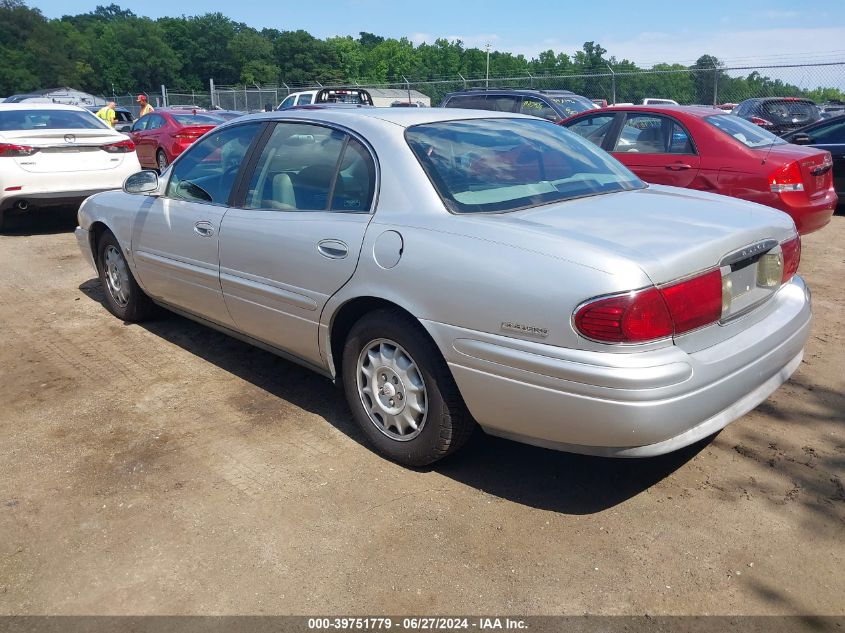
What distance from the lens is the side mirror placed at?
4.75 m

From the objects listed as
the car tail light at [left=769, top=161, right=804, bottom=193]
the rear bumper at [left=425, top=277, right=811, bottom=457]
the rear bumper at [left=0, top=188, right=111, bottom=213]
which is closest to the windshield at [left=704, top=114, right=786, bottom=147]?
the car tail light at [left=769, top=161, right=804, bottom=193]

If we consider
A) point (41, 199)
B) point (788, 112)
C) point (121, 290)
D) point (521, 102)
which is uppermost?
point (521, 102)

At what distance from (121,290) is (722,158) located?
545cm

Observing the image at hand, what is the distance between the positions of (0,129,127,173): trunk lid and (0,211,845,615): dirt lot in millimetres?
5027

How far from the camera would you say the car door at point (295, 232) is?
137 inches

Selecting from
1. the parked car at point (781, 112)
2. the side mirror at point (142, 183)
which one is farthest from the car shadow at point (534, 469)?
the parked car at point (781, 112)

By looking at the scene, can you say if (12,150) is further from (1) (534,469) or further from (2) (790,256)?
(2) (790,256)

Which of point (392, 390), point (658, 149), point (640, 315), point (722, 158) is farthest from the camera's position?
point (658, 149)

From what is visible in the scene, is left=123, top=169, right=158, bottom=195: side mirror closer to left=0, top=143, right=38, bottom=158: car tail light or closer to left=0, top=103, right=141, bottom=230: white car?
left=0, top=103, right=141, bottom=230: white car

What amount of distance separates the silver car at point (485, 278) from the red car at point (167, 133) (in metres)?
10.0

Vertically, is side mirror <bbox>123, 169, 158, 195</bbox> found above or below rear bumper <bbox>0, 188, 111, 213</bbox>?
above

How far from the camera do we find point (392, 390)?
11.0 ft

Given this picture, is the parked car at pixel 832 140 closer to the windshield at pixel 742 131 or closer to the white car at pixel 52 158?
the windshield at pixel 742 131

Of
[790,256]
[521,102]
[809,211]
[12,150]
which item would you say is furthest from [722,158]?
[12,150]
